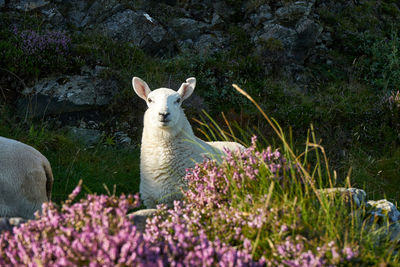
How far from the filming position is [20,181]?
168 inches

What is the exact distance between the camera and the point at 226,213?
10.6 ft

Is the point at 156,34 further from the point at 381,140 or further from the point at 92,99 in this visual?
the point at 381,140

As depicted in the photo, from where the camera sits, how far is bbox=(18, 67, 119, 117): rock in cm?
791

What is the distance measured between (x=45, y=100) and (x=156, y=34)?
396cm

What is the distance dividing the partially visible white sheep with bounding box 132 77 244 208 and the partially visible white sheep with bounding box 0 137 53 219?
4.23 ft

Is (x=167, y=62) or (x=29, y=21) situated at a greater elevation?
(x=29, y=21)

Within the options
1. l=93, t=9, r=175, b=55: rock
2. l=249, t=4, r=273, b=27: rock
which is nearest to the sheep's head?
l=93, t=9, r=175, b=55: rock

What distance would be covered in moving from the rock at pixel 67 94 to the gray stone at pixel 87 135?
49 cm

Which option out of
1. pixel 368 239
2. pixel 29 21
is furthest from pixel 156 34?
pixel 368 239

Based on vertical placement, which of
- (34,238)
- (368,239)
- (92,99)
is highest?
(34,238)

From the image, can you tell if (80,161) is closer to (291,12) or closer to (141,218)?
(141,218)

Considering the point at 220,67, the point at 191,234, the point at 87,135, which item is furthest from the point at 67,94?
Answer: the point at 191,234

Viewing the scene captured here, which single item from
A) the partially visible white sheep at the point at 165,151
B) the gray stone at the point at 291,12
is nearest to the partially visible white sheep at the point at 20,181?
the partially visible white sheep at the point at 165,151

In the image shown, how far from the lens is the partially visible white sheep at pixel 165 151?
5.08 metres
